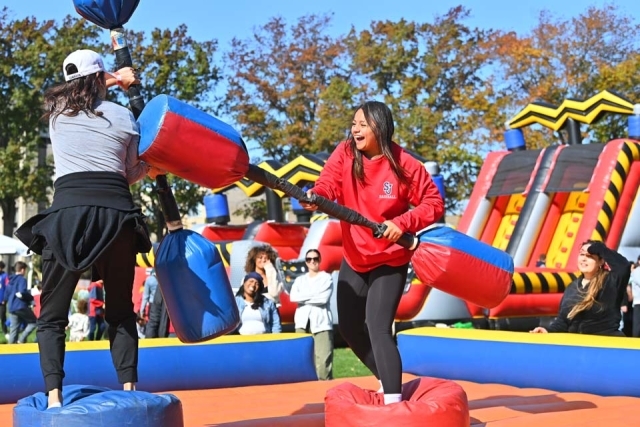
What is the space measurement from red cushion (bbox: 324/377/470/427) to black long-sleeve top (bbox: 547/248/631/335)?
2502 millimetres

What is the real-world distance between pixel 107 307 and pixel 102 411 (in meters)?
0.48

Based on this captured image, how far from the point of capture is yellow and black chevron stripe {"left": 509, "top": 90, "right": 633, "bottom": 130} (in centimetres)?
1584

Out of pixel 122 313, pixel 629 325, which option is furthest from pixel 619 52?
pixel 122 313

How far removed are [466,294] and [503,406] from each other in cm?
95

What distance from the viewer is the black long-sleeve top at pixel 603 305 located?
20.6ft

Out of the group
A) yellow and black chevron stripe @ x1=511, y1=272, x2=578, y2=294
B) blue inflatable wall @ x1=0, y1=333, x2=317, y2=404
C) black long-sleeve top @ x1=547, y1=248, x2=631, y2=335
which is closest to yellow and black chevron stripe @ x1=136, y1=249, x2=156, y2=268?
yellow and black chevron stripe @ x1=511, y1=272, x2=578, y2=294

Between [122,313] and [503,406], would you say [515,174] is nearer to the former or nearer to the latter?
[503,406]

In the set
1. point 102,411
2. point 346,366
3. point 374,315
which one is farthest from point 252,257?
point 102,411

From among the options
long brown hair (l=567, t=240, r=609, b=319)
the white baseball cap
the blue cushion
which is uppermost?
the white baseball cap

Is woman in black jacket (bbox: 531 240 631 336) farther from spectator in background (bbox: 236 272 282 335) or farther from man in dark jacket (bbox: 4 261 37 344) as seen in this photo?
man in dark jacket (bbox: 4 261 37 344)

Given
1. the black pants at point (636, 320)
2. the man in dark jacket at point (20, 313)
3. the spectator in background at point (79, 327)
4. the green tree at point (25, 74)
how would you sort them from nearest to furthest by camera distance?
the spectator in background at point (79, 327), the black pants at point (636, 320), the man in dark jacket at point (20, 313), the green tree at point (25, 74)

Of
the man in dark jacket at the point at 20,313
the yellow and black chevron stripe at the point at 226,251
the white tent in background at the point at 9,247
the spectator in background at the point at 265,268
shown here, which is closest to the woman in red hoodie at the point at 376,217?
the spectator in background at the point at 265,268

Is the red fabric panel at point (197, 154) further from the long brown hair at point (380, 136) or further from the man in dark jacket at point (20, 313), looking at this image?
the man in dark jacket at point (20, 313)

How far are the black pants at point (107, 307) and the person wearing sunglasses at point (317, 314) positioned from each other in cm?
397
